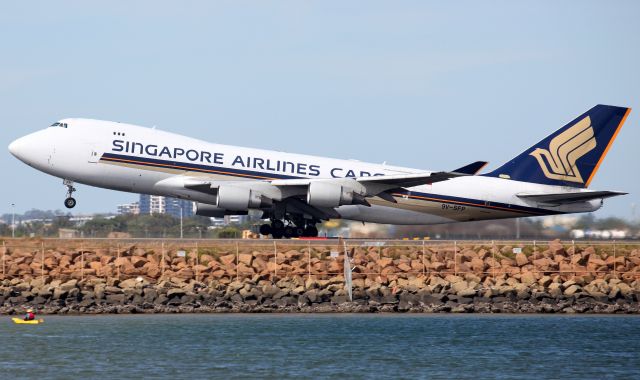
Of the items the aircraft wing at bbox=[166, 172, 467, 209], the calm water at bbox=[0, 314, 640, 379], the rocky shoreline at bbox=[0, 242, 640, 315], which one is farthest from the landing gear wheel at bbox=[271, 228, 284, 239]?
the calm water at bbox=[0, 314, 640, 379]

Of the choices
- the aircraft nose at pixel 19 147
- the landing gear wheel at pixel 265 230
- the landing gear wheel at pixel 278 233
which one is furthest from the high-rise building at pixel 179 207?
the aircraft nose at pixel 19 147

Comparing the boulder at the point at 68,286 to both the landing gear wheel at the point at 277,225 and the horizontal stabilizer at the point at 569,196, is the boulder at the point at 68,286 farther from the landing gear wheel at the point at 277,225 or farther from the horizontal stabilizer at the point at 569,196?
the horizontal stabilizer at the point at 569,196

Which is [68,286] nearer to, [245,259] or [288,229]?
[245,259]

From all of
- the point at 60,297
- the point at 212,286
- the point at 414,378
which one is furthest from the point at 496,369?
the point at 60,297

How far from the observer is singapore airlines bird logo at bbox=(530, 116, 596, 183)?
55.8 meters

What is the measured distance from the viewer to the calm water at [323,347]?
116 ft

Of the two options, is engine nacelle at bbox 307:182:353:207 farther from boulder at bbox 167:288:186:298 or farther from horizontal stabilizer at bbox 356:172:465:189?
boulder at bbox 167:288:186:298

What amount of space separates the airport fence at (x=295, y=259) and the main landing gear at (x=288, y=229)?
9.85 ft

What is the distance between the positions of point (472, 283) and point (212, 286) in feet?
30.8

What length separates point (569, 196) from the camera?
174ft

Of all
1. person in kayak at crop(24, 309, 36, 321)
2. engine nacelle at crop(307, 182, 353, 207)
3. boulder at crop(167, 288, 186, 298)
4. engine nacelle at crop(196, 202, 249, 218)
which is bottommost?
person in kayak at crop(24, 309, 36, 321)

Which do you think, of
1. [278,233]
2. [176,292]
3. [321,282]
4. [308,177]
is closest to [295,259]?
[321,282]

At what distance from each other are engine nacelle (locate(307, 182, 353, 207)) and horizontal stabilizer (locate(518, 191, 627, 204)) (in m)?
8.27

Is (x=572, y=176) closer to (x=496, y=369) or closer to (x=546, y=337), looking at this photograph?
(x=546, y=337)
